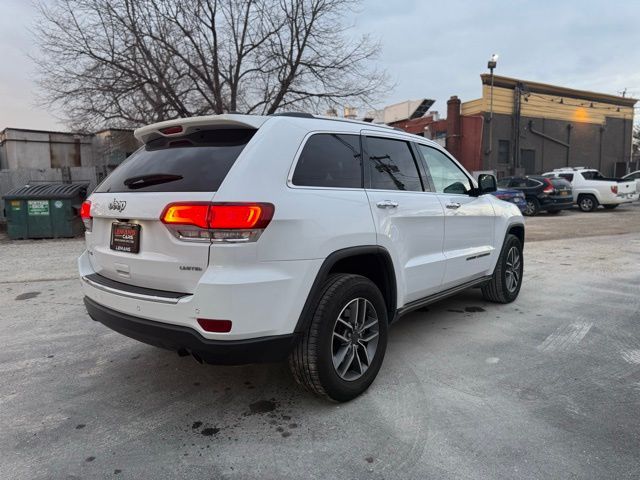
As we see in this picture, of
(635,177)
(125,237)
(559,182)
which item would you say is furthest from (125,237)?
(635,177)

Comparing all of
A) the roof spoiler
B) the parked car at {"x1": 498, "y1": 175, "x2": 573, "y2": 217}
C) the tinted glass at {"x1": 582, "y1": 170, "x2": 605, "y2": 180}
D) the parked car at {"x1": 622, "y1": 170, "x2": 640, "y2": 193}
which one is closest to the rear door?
the roof spoiler

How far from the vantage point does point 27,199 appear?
11945mm

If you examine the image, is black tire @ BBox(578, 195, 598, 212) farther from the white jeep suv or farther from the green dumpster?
the green dumpster

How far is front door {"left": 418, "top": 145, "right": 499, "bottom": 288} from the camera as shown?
4133mm

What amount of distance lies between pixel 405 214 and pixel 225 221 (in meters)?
1.57

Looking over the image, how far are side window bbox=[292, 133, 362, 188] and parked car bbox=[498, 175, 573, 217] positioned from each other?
1618 centimetres

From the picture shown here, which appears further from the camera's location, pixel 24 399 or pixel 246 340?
pixel 24 399

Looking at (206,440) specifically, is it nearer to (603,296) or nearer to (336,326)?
(336,326)

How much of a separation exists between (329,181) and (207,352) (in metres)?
1.29

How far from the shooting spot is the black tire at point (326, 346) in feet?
9.13

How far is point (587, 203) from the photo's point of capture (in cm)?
1875

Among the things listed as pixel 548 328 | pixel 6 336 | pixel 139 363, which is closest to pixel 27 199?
pixel 6 336

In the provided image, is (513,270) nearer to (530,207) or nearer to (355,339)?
(355,339)

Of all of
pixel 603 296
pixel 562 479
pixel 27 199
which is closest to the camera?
pixel 562 479
